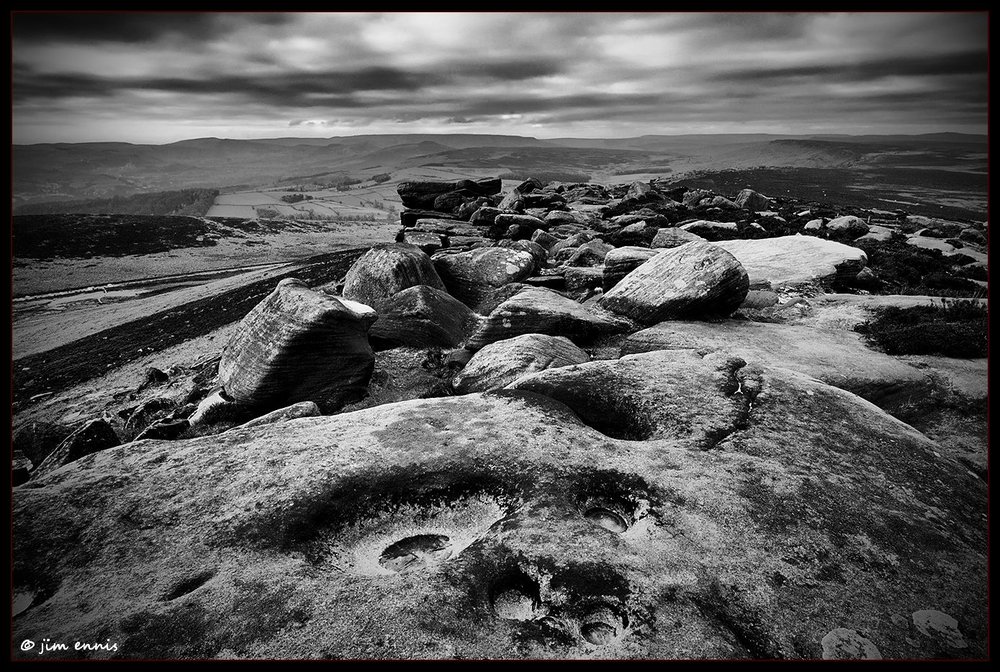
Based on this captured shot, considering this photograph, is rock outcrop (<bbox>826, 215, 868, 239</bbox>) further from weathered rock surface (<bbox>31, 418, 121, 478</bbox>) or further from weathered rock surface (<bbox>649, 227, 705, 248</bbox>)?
weathered rock surface (<bbox>31, 418, 121, 478</bbox>)

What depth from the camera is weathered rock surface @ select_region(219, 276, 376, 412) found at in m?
7.28

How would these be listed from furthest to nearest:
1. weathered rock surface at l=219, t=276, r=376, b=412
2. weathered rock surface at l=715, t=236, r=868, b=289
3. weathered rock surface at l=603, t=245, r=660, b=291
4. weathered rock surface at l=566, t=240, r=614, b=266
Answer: weathered rock surface at l=566, t=240, r=614, b=266, weathered rock surface at l=603, t=245, r=660, b=291, weathered rock surface at l=715, t=236, r=868, b=289, weathered rock surface at l=219, t=276, r=376, b=412

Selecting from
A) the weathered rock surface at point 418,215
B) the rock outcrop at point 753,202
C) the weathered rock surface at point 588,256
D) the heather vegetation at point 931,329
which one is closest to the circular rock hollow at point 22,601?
the heather vegetation at point 931,329

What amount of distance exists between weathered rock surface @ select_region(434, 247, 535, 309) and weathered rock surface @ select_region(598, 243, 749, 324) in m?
3.98

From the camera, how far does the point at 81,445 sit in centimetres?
612

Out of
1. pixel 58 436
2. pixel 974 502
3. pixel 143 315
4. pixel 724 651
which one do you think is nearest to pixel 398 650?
pixel 724 651

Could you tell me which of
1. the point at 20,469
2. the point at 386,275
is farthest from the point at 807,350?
the point at 20,469

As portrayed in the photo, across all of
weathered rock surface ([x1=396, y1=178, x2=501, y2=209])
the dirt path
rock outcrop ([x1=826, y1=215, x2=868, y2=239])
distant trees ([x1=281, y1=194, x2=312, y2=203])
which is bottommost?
the dirt path

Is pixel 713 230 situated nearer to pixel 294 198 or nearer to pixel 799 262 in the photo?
pixel 799 262

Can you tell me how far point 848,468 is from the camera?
4.29 m

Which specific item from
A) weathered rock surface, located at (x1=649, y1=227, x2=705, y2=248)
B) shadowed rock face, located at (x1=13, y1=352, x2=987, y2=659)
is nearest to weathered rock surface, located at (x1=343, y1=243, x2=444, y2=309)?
shadowed rock face, located at (x1=13, y1=352, x2=987, y2=659)

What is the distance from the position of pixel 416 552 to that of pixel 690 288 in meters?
7.74

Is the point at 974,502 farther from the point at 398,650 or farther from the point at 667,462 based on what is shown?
the point at 398,650

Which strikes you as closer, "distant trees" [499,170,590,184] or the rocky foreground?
the rocky foreground
